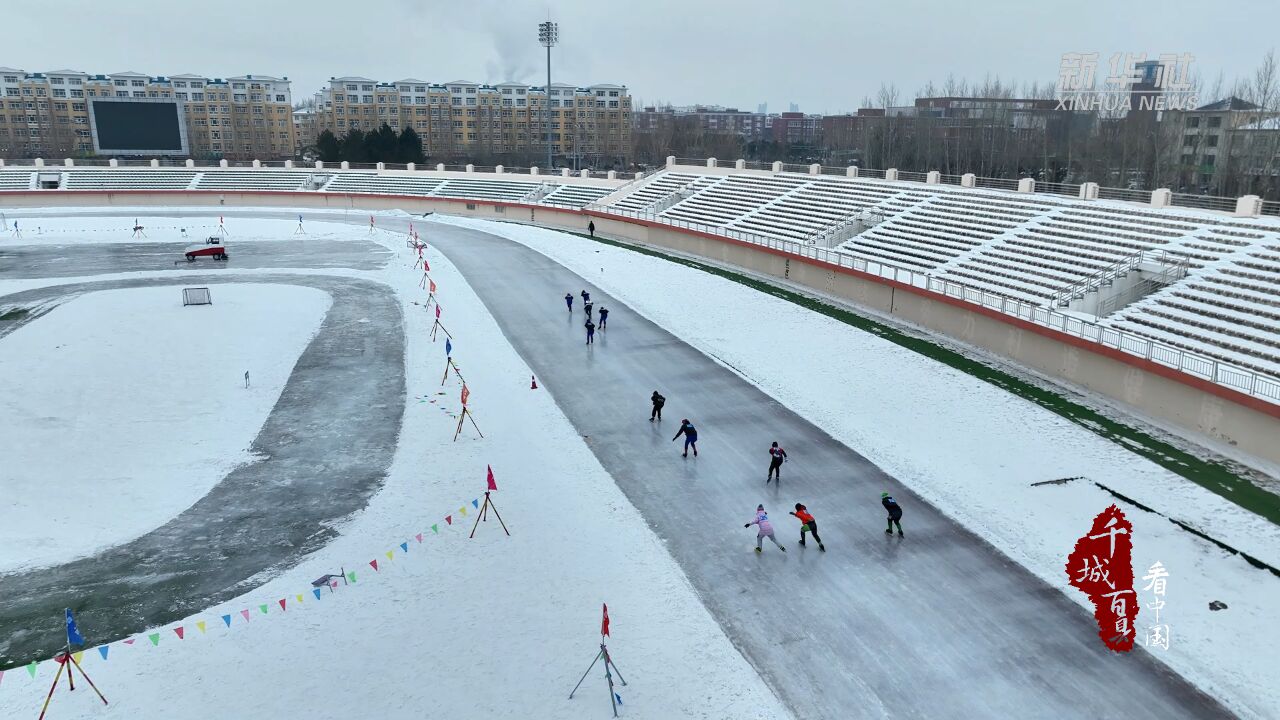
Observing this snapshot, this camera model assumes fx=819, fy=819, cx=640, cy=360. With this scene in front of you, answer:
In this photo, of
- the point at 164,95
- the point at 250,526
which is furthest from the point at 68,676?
the point at 164,95

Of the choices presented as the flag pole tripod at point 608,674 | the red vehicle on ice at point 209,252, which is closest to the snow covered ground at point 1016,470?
the flag pole tripod at point 608,674

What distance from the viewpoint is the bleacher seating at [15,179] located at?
8044 cm

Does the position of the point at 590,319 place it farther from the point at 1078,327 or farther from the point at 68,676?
the point at 68,676

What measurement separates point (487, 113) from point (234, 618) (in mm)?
161435

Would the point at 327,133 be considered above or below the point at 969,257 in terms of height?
above

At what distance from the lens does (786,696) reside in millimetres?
12000

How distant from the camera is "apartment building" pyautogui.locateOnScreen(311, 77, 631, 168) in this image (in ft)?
519

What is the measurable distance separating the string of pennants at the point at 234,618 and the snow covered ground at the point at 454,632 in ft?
0.12

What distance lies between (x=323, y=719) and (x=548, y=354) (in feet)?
62.8

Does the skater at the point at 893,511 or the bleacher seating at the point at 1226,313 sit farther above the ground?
the bleacher seating at the point at 1226,313

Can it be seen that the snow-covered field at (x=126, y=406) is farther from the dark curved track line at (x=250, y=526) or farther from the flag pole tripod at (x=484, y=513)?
the flag pole tripod at (x=484, y=513)

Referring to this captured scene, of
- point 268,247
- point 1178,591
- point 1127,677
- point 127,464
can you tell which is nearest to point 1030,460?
point 1178,591

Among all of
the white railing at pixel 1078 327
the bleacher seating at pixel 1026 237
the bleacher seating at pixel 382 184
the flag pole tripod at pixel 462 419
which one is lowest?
the flag pole tripod at pixel 462 419

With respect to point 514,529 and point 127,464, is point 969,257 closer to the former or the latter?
point 514,529
